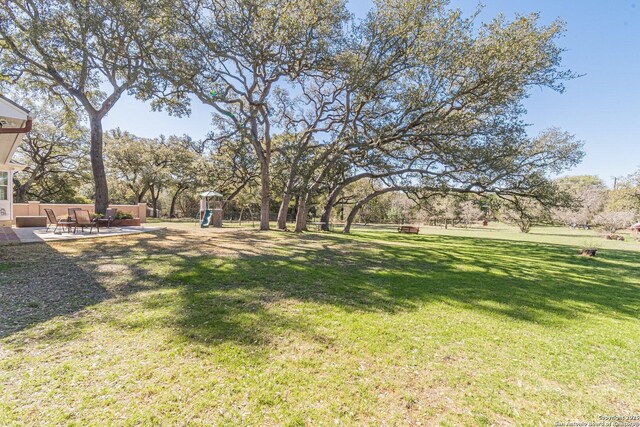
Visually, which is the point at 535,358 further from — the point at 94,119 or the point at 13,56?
the point at 13,56

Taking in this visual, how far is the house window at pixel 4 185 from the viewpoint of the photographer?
12.7 metres

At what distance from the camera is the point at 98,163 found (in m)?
14.7

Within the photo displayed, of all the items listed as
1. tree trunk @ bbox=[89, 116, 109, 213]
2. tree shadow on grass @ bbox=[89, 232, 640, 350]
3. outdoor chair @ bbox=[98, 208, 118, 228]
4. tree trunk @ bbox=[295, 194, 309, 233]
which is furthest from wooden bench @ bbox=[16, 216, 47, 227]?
tree trunk @ bbox=[295, 194, 309, 233]

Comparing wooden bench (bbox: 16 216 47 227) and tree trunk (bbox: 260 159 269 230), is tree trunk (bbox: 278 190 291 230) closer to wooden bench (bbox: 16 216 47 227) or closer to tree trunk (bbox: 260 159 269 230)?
tree trunk (bbox: 260 159 269 230)

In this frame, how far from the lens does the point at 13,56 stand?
13461 mm

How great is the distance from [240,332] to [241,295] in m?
1.47

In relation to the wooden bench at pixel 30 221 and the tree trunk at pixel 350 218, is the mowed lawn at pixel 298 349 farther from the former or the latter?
the tree trunk at pixel 350 218

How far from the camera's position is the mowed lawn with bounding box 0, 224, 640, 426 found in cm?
227

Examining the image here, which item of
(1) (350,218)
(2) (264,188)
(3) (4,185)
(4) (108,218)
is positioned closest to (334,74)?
(2) (264,188)

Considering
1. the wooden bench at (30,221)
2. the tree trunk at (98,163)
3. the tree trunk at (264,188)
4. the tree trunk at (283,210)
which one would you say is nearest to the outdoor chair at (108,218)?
the tree trunk at (98,163)


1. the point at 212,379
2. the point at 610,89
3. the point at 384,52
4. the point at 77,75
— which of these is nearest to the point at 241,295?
the point at 212,379

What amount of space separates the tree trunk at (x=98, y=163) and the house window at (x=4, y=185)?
123 inches

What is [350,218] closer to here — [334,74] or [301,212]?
[301,212]

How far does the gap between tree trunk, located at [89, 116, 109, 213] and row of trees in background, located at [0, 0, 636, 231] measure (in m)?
0.06
